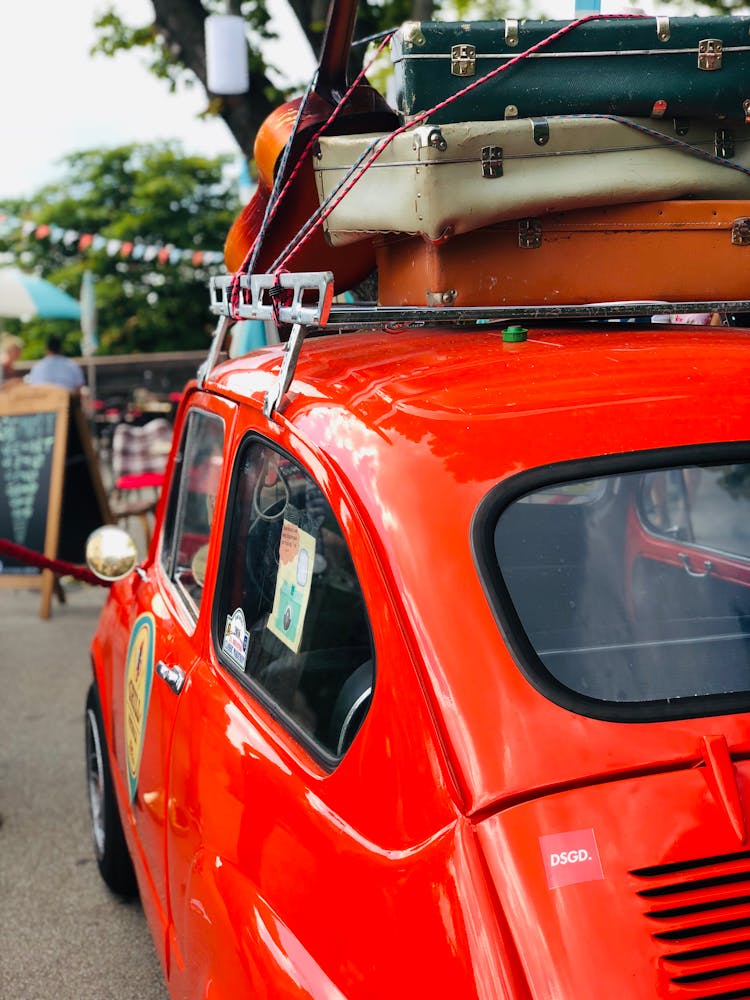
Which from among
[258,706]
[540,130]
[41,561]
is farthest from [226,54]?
[258,706]

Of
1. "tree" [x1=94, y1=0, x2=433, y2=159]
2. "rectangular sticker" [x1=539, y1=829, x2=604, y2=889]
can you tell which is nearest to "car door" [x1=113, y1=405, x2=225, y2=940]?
"rectangular sticker" [x1=539, y1=829, x2=604, y2=889]

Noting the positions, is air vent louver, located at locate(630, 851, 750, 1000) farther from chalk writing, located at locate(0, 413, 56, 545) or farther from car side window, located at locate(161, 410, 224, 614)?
chalk writing, located at locate(0, 413, 56, 545)

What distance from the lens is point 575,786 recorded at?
4.92 ft

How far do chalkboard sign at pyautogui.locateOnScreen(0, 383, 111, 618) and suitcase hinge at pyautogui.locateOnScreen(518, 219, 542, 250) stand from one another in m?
5.78

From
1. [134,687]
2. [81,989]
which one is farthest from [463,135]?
[81,989]

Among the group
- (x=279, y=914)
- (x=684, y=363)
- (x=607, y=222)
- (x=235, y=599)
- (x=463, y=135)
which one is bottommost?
(x=279, y=914)

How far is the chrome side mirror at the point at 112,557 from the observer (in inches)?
141

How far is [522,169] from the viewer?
91.4 inches

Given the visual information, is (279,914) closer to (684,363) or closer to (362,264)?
(684,363)

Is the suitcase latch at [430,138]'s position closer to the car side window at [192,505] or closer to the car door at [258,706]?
the car door at [258,706]

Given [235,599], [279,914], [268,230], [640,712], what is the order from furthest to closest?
[268,230]
[235,599]
[279,914]
[640,712]

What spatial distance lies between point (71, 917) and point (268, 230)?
231 cm

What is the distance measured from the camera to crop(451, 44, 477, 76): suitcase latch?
2.32 metres

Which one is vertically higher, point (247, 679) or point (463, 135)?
point (463, 135)
